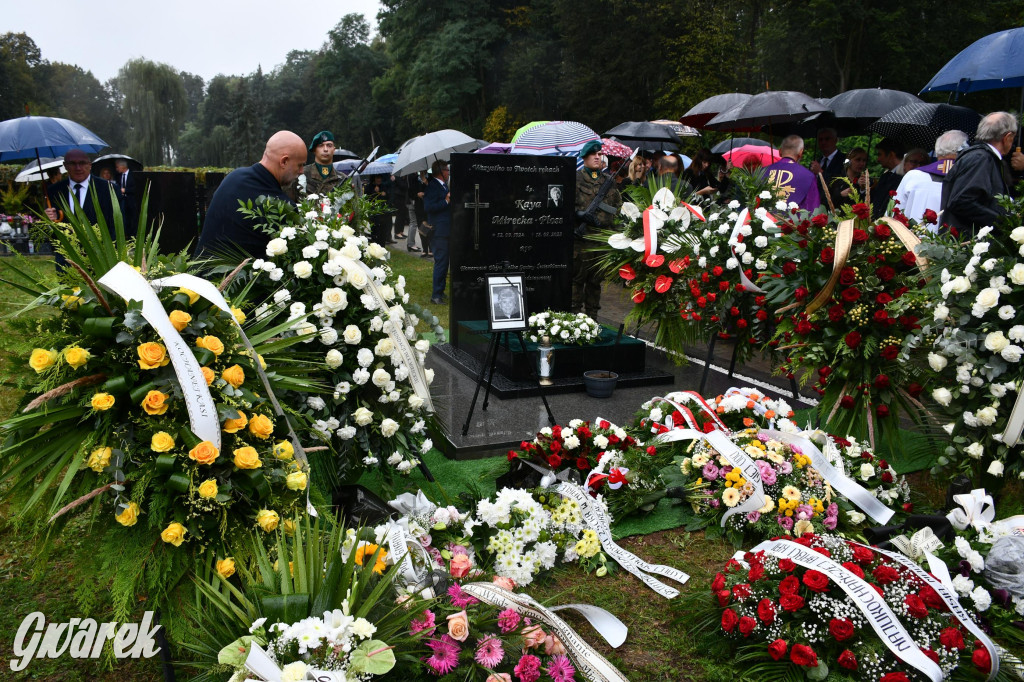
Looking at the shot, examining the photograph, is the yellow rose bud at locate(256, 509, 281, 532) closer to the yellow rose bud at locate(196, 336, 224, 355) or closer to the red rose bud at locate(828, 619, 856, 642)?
the yellow rose bud at locate(196, 336, 224, 355)

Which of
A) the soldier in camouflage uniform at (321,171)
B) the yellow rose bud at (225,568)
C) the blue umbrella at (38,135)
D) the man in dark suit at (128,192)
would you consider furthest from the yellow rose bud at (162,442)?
the blue umbrella at (38,135)

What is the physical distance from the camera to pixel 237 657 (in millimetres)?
2129

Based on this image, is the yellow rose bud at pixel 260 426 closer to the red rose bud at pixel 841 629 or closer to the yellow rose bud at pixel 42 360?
the yellow rose bud at pixel 42 360

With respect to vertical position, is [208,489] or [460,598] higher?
[208,489]

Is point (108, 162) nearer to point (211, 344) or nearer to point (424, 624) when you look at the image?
point (211, 344)

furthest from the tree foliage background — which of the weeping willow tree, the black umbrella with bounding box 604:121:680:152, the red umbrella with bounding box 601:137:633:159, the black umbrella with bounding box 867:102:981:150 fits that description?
the red umbrella with bounding box 601:137:633:159

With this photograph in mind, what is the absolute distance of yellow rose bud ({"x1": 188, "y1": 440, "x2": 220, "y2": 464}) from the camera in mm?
2414

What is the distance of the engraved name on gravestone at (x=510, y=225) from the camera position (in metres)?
6.60

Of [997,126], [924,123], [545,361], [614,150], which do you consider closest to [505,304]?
[545,361]

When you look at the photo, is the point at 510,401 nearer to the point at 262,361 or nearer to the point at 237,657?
the point at 262,361

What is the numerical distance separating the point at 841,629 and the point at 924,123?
671 centimetres

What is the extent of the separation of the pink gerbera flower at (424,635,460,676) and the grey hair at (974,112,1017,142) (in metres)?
5.27

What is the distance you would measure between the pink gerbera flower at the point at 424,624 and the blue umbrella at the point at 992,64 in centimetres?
714

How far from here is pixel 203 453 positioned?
7.96 ft
